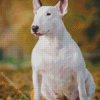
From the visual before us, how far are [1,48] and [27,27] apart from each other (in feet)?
1.55

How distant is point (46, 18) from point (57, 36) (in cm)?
15

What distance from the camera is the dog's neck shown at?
5.46 ft

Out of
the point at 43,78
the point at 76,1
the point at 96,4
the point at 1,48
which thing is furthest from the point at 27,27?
the point at 43,78

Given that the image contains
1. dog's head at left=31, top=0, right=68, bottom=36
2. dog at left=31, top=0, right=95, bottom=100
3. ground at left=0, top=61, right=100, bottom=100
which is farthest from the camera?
ground at left=0, top=61, right=100, bottom=100

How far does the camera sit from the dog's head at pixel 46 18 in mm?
1545

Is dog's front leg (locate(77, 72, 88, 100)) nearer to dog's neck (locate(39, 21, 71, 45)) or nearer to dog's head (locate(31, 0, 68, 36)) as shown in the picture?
dog's neck (locate(39, 21, 71, 45))

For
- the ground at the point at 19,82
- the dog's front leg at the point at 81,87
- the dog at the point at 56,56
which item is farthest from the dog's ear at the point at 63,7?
the ground at the point at 19,82

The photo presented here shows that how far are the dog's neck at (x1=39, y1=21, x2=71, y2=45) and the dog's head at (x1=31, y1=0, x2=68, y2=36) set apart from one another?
30 millimetres

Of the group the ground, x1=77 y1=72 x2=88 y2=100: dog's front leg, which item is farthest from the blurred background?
x1=77 y1=72 x2=88 y2=100: dog's front leg

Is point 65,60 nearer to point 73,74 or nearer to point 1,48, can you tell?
point 73,74

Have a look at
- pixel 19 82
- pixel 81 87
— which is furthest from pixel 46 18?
pixel 19 82

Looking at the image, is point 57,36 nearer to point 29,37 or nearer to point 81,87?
point 81,87

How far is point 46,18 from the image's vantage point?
1.62 m

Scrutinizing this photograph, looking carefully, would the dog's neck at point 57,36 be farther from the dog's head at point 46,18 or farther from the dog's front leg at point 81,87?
the dog's front leg at point 81,87
